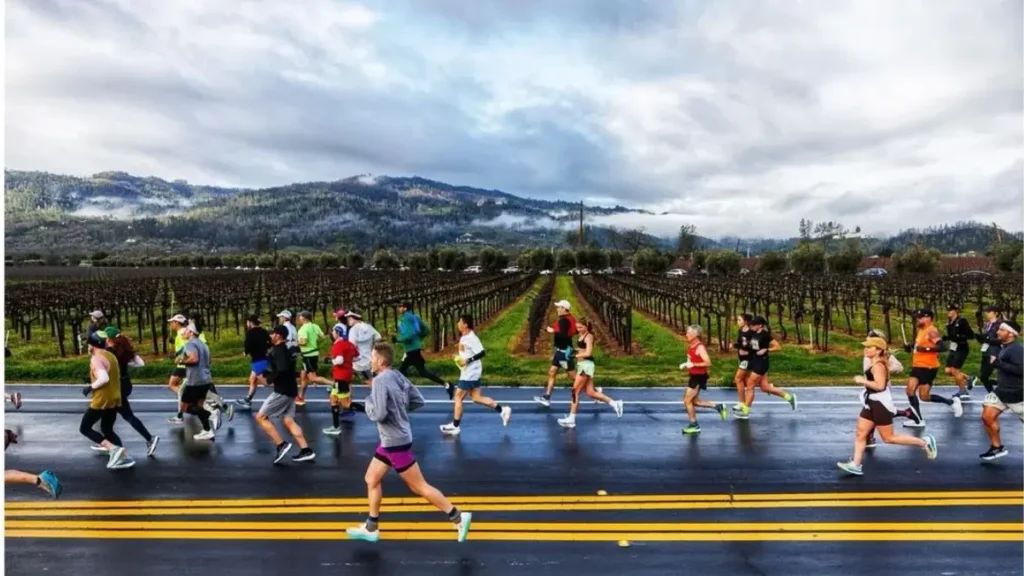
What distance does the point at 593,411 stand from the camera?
434 inches

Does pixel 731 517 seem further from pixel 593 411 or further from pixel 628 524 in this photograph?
pixel 593 411

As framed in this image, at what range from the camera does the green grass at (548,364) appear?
14336 mm

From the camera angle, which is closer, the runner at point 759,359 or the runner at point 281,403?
the runner at point 281,403

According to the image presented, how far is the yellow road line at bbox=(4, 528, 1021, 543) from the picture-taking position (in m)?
6.07

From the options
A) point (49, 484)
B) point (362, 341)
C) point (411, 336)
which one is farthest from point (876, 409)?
point (49, 484)

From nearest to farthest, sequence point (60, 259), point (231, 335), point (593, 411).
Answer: point (593, 411) → point (231, 335) → point (60, 259)

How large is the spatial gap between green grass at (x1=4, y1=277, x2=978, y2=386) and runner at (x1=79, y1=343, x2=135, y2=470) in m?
5.97

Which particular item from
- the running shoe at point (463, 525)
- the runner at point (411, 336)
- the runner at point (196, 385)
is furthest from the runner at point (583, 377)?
the runner at point (196, 385)

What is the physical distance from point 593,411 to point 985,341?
6020 millimetres

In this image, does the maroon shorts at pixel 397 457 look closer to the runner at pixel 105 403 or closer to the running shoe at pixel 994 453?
the runner at pixel 105 403

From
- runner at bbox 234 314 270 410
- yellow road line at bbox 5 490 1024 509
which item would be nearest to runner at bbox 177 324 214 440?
runner at bbox 234 314 270 410

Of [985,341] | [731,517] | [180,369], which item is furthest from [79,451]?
[985,341]

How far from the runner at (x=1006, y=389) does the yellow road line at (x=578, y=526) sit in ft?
7.11

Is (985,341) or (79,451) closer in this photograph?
(79,451)
